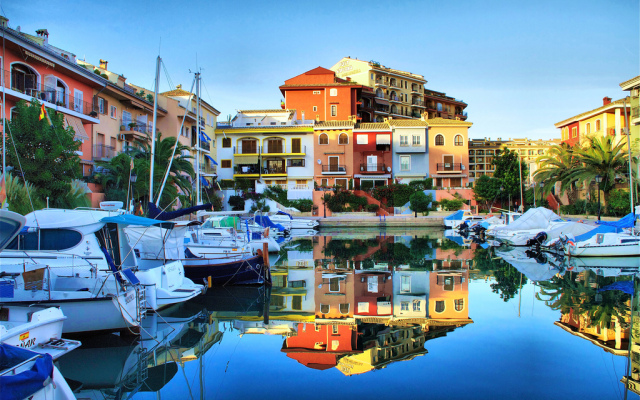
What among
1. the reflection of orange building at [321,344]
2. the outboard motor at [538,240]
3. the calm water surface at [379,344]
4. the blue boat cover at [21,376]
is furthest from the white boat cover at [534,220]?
the blue boat cover at [21,376]

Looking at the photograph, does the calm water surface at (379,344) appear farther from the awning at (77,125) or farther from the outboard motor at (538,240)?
the awning at (77,125)

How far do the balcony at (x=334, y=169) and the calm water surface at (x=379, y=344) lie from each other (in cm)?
3725

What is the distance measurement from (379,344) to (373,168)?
46827mm

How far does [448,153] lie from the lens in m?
57.8

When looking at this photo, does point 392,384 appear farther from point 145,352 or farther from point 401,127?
point 401,127

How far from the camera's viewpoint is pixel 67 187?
74.0 feet

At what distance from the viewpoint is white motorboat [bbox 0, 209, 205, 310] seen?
11828 mm

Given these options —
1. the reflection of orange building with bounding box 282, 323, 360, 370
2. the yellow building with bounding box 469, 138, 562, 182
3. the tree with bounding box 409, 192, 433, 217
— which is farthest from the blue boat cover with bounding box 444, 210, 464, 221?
the yellow building with bounding box 469, 138, 562, 182

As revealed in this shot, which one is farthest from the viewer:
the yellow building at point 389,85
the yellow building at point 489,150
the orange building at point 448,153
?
the yellow building at point 489,150

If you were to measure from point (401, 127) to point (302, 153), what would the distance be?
12439mm

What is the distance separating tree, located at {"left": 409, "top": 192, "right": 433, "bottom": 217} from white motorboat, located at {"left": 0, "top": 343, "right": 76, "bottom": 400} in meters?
Answer: 45.5

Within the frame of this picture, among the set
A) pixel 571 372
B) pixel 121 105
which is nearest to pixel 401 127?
pixel 121 105

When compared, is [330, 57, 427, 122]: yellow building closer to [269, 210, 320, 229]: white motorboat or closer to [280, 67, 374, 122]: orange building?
[280, 67, 374, 122]: orange building

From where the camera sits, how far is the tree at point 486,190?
49250mm
